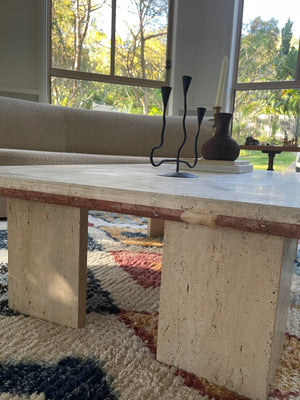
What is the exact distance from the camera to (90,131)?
262cm

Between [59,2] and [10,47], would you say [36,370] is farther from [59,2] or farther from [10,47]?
[59,2]

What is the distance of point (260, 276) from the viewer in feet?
1.71

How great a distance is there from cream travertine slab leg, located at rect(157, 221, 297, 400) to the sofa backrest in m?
1.95

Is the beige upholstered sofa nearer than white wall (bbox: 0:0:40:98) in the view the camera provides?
Yes

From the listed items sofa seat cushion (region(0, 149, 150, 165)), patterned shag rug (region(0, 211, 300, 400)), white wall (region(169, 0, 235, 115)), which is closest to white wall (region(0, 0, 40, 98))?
white wall (region(169, 0, 235, 115))

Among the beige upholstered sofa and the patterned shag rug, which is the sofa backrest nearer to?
the beige upholstered sofa

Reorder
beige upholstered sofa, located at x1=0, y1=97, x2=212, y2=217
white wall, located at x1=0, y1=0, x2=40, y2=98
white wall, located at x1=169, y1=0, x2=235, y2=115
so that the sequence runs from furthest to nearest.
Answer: white wall, located at x1=169, y1=0, x2=235, y2=115 → white wall, located at x1=0, y1=0, x2=40, y2=98 → beige upholstered sofa, located at x1=0, y1=97, x2=212, y2=217

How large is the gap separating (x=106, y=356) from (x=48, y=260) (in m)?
0.23

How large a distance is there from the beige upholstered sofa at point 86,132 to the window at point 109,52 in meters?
1.34

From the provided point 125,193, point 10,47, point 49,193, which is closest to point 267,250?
point 125,193

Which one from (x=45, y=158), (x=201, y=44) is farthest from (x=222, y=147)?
(x=201, y=44)

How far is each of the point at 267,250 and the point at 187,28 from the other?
410 cm

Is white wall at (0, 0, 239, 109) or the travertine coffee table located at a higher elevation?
white wall at (0, 0, 239, 109)

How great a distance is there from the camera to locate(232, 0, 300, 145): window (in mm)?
3738
